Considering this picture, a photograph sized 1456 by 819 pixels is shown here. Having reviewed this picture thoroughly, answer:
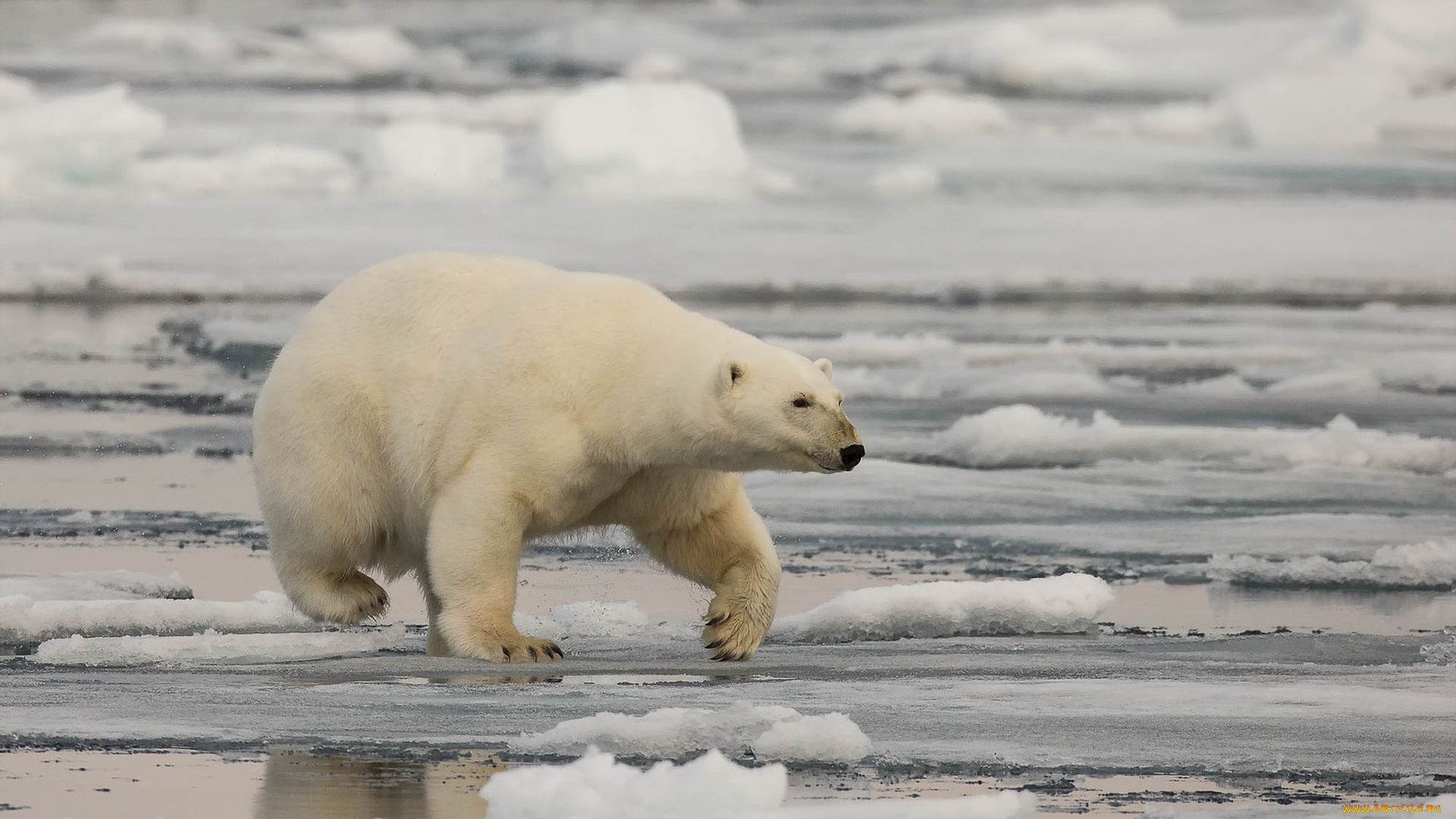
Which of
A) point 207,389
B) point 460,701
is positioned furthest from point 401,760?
point 207,389

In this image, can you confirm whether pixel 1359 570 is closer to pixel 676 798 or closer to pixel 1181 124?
pixel 676 798

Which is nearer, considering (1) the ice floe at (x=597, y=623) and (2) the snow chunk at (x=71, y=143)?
(1) the ice floe at (x=597, y=623)

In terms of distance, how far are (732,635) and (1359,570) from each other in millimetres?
2502

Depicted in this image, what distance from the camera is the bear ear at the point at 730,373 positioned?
4496 millimetres

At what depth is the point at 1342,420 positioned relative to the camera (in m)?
9.07

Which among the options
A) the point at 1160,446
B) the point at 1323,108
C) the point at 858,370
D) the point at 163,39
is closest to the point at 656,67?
the point at 163,39

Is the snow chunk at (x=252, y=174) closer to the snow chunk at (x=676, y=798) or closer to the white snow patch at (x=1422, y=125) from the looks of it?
the white snow patch at (x=1422, y=125)

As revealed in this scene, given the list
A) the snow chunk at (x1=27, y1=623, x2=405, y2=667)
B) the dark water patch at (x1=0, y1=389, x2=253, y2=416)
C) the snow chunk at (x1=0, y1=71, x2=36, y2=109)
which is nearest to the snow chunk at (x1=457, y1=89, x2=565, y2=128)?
the snow chunk at (x1=0, y1=71, x2=36, y2=109)

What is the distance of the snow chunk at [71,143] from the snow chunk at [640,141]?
422 centimetres

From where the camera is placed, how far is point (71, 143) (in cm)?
1914

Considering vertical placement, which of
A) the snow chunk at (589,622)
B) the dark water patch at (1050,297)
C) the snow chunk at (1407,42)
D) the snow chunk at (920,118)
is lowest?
the snow chunk at (589,622)

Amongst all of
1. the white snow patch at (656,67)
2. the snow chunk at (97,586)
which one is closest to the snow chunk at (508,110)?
the white snow patch at (656,67)

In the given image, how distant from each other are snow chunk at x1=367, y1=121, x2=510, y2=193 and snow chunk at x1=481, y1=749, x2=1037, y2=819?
17.2 m

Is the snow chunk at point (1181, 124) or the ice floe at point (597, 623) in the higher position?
the snow chunk at point (1181, 124)
